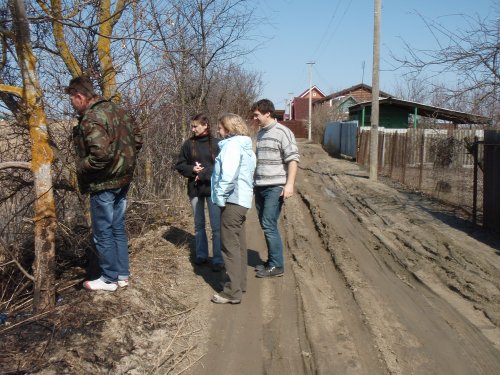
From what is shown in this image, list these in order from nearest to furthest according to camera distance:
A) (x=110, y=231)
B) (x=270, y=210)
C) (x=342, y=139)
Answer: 1. (x=110, y=231)
2. (x=270, y=210)
3. (x=342, y=139)

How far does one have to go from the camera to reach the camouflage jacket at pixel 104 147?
4.25 metres

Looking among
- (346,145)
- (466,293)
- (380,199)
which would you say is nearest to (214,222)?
(466,293)

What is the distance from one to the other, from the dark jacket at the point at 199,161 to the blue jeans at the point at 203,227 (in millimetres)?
114

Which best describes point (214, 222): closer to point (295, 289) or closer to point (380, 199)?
point (295, 289)

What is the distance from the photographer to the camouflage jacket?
4.25 meters

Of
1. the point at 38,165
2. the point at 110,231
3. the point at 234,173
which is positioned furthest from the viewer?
the point at 234,173

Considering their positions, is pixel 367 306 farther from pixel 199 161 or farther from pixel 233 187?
pixel 199 161

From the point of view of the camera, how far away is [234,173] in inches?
187

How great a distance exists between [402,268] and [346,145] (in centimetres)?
1954

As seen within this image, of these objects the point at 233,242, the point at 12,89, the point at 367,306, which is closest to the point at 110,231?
the point at 233,242

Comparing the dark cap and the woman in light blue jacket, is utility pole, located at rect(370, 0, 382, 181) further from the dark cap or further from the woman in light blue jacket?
the dark cap

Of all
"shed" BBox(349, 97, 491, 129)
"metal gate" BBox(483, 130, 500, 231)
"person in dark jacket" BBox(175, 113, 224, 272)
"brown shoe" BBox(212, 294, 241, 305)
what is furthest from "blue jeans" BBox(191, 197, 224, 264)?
"shed" BBox(349, 97, 491, 129)

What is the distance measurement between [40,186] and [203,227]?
7.76 ft

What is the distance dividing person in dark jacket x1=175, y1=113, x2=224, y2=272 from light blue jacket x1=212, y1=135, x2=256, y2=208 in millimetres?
1024
